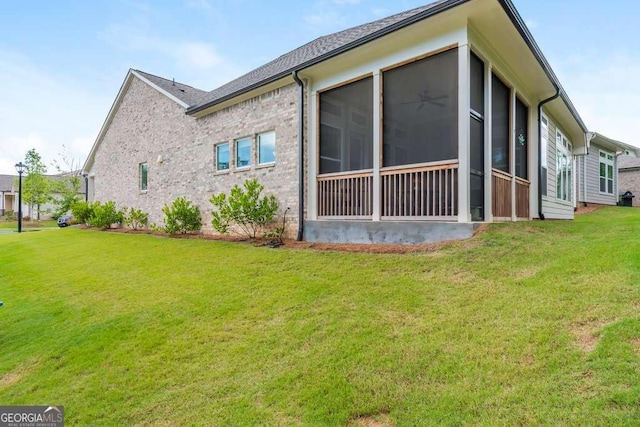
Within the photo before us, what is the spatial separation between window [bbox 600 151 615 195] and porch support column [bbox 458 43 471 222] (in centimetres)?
1868

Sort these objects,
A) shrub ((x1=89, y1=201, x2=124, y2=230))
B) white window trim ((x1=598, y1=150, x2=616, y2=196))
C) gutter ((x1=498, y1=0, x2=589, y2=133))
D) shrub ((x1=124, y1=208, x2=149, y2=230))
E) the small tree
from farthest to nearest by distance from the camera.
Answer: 1. the small tree
2. white window trim ((x1=598, y1=150, x2=616, y2=196))
3. shrub ((x1=89, y1=201, x2=124, y2=230))
4. shrub ((x1=124, y1=208, x2=149, y2=230))
5. gutter ((x1=498, y1=0, x2=589, y2=133))

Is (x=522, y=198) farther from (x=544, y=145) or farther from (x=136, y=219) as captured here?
(x=136, y=219)

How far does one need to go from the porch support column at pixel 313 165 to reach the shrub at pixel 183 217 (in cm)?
488

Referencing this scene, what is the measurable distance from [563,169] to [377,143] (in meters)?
9.31

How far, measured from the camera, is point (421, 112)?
6.98 meters

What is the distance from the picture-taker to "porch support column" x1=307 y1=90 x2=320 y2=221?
331 inches

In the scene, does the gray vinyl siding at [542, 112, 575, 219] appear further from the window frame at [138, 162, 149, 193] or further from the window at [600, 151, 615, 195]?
the window frame at [138, 162, 149, 193]

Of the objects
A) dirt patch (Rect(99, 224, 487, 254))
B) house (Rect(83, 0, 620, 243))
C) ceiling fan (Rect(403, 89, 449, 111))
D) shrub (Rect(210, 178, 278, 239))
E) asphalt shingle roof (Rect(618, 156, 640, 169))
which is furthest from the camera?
asphalt shingle roof (Rect(618, 156, 640, 169))

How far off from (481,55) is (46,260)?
11.8 m

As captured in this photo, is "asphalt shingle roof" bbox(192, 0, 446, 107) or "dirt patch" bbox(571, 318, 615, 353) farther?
"asphalt shingle roof" bbox(192, 0, 446, 107)

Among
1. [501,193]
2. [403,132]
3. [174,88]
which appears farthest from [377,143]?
[174,88]

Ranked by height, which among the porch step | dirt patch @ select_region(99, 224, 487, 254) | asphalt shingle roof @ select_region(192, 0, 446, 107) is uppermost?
asphalt shingle roof @ select_region(192, 0, 446, 107)

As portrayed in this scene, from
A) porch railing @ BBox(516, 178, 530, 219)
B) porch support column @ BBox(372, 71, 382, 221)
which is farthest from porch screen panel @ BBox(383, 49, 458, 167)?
porch railing @ BBox(516, 178, 530, 219)

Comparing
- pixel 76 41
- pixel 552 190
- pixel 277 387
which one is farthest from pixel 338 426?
pixel 76 41
